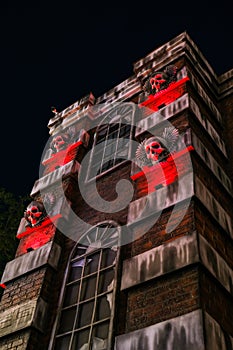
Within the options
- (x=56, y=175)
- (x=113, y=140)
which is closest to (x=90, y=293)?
(x=56, y=175)

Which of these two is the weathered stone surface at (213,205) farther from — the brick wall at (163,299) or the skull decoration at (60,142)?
the skull decoration at (60,142)

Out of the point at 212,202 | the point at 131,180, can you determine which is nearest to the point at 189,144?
the point at 212,202

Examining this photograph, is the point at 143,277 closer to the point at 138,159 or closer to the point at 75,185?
the point at 138,159

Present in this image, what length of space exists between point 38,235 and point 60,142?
9.82ft

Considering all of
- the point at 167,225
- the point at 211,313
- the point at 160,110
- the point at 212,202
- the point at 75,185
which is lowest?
the point at 211,313

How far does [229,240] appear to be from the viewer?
19.2 ft

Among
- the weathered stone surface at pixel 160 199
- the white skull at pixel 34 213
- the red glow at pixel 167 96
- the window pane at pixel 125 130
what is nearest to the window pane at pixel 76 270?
the weathered stone surface at pixel 160 199

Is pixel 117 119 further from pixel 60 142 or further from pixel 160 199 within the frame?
pixel 160 199

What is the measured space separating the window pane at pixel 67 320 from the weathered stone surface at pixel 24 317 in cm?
31

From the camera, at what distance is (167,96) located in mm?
8375

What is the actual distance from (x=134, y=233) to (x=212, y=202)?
4.16ft

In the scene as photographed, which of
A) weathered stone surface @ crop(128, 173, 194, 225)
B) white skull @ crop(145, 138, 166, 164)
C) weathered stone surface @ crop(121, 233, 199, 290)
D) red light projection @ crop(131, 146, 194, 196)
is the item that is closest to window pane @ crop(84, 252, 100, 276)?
weathered stone surface @ crop(128, 173, 194, 225)

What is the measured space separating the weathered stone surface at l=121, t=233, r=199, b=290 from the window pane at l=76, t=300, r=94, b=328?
0.96 meters

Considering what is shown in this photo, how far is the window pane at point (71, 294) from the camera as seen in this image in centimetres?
628
